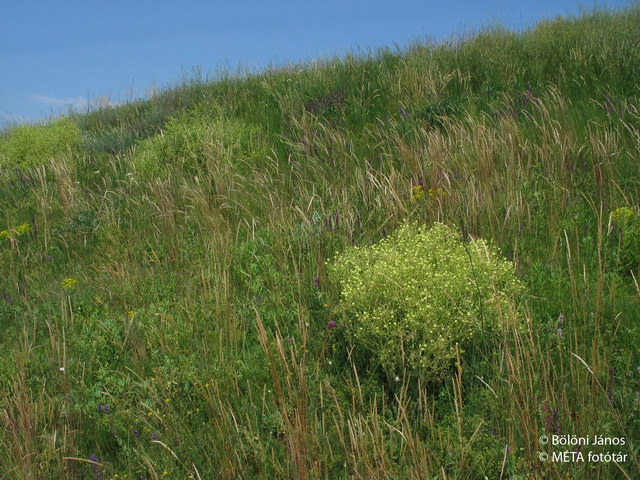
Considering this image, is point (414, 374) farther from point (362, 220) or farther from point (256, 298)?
point (362, 220)

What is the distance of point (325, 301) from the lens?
3107mm

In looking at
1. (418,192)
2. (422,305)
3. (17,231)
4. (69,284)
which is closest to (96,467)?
(422,305)

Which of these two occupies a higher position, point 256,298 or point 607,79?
point 607,79

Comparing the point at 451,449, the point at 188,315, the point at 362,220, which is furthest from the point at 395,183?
the point at 451,449

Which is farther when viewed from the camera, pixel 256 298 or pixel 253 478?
pixel 256 298

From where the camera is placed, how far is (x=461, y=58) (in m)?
8.62

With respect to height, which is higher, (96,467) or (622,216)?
(622,216)

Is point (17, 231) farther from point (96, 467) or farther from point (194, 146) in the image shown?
point (96, 467)

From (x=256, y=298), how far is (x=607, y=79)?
580 centimetres

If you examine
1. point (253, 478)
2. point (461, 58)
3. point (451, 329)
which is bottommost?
point (253, 478)

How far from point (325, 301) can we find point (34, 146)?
8.67m

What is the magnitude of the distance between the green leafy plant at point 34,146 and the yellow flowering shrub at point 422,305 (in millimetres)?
8498

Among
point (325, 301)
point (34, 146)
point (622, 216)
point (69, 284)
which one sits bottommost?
point (325, 301)

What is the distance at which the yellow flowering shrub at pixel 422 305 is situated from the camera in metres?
2.45
